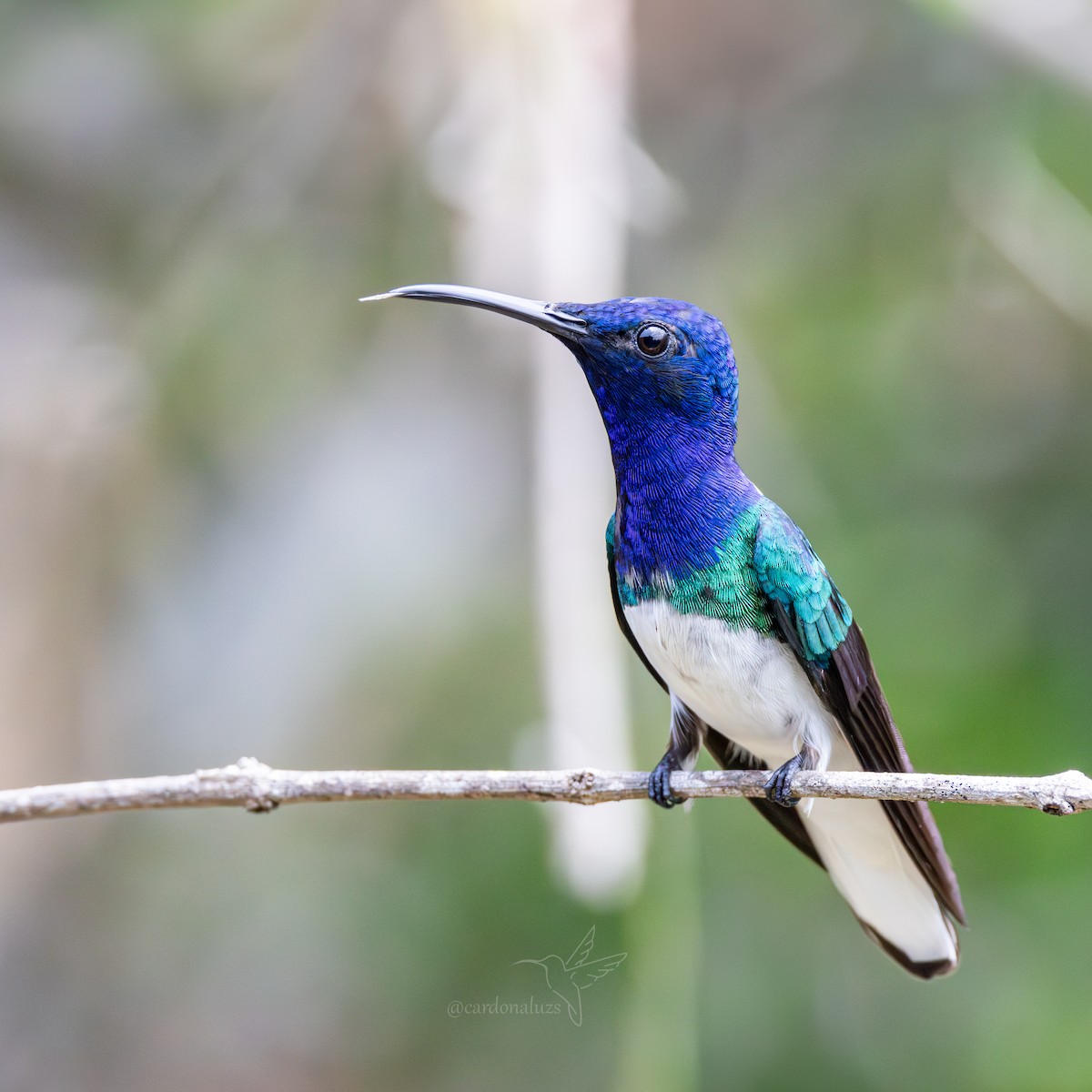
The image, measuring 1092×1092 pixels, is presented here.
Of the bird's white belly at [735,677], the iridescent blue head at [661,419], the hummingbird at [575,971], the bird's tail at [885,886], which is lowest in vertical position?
the hummingbird at [575,971]

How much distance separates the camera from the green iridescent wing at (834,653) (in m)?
2.46

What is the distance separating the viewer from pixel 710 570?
2453mm

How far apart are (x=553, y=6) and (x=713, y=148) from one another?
196 centimetres

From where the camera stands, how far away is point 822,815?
115 inches

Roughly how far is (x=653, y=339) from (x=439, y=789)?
1037 millimetres

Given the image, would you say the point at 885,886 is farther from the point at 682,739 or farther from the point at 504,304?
the point at 504,304

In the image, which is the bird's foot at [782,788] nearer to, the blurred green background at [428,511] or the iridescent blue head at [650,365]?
the iridescent blue head at [650,365]

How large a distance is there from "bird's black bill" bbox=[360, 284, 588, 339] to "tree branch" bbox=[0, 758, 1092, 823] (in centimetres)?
84

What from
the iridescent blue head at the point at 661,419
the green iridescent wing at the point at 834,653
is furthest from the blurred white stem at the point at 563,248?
the green iridescent wing at the point at 834,653

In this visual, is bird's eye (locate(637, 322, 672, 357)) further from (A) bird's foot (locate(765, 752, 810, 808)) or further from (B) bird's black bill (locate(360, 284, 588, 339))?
(A) bird's foot (locate(765, 752, 810, 808))

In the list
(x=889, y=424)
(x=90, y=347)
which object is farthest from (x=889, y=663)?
(x=90, y=347)

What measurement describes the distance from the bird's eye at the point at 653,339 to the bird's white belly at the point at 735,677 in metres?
0.51

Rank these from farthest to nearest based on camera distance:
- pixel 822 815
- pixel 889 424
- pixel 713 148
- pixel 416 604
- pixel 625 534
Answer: pixel 713 148 < pixel 889 424 < pixel 416 604 < pixel 822 815 < pixel 625 534

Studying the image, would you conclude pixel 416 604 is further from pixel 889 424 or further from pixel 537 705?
pixel 889 424
